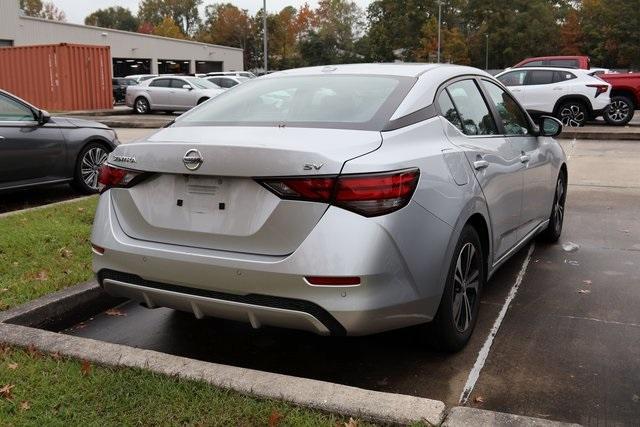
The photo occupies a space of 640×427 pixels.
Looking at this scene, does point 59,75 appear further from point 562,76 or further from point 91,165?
point 91,165

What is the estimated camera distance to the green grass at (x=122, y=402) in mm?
2832

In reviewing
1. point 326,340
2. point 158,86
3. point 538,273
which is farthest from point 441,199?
point 158,86

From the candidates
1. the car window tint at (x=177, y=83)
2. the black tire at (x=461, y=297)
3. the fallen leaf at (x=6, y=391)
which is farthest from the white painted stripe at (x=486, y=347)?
the car window tint at (x=177, y=83)

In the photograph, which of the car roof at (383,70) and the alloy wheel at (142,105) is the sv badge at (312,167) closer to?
the car roof at (383,70)

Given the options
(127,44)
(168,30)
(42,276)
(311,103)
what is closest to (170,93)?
(42,276)

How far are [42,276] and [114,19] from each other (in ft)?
453

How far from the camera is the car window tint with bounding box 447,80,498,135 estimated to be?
4082 millimetres

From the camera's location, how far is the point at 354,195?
2.93 metres

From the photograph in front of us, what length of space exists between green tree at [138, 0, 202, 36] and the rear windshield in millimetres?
127607

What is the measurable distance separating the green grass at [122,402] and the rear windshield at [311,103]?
4.51 feet

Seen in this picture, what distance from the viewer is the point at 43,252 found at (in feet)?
17.8

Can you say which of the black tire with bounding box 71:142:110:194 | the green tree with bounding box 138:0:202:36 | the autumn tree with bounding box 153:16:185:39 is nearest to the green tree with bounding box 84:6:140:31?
the green tree with bounding box 138:0:202:36

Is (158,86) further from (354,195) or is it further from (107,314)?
(354,195)

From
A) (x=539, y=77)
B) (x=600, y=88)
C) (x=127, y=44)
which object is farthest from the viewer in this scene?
(x=127, y=44)
